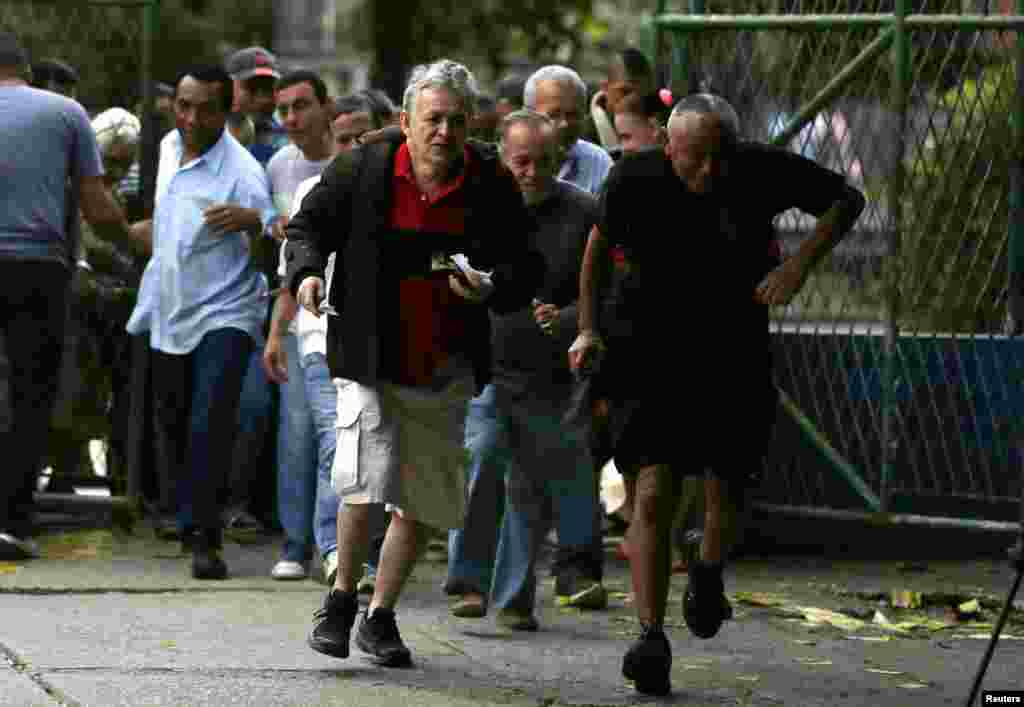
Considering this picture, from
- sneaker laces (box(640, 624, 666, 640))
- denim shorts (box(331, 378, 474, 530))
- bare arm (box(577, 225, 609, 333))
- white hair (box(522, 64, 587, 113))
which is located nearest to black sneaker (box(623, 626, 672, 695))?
sneaker laces (box(640, 624, 666, 640))

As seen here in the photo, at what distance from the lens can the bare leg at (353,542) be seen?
24.0 ft

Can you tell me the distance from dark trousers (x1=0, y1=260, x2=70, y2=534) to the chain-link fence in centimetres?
313

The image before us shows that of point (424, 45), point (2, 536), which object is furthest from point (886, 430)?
point (424, 45)

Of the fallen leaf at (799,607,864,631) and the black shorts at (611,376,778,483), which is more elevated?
the black shorts at (611,376,778,483)

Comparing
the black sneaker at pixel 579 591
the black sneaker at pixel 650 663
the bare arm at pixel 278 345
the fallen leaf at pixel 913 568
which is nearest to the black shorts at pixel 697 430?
the black sneaker at pixel 650 663

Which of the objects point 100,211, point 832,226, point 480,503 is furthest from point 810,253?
point 100,211

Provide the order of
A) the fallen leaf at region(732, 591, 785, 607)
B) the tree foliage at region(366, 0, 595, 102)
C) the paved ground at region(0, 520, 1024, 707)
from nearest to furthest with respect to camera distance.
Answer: the paved ground at region(0, 520, 1024, 707)
the fallen leaf at region(732, 591, 785, 607)
the tree foliage at region(366, 0, 595, 102)

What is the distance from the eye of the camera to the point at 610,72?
33.9 ft

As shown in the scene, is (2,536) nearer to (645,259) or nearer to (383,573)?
(383,573)

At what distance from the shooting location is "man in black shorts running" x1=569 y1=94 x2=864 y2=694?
7.30m

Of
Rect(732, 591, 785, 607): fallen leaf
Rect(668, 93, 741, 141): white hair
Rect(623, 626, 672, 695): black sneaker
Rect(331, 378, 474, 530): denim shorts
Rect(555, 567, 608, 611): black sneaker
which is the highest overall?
Rect(668, 93, 741, 141): white hair

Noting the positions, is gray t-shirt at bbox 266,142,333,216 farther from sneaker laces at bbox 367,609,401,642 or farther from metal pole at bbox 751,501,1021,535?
sneaker laces at bbox 367,609,401,642

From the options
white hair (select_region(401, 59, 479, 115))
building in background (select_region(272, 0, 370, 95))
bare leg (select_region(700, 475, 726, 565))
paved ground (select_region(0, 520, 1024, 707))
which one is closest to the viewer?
paved ground (select_region(0, 520, 1024, 707))

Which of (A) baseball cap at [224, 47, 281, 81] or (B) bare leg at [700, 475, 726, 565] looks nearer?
(B) bare leg at [700, 475, 726, 565]
